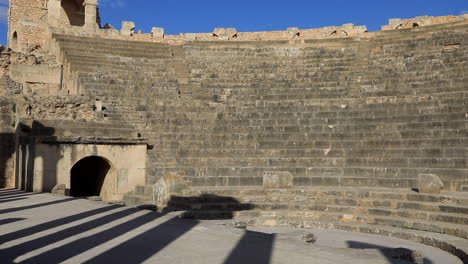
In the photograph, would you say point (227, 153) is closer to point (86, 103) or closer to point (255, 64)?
point (86, 103)

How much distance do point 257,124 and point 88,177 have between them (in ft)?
18.3

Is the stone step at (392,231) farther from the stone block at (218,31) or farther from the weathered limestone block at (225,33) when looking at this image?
the stone block at (218,31)

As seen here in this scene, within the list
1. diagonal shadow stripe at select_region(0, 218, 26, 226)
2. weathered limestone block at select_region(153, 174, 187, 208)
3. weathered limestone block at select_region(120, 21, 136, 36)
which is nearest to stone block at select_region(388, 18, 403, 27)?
weathered limestone block at select_region(120, 21, 136, 36)

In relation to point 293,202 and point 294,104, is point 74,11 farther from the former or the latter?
point 293,202

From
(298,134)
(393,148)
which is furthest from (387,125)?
(298,134)

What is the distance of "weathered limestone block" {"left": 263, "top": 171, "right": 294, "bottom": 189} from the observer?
38.0 feet

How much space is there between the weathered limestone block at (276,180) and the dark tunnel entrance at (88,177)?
4962 mm

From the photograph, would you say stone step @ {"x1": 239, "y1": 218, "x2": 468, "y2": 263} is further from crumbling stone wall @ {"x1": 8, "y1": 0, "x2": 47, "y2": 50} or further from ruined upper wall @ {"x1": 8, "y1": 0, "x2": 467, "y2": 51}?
crumbling stone wall @ {"x1": 8, "y1": 0, "x2": 47, "y2": 50}

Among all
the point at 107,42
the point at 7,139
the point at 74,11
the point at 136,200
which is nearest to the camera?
the point at 136,200

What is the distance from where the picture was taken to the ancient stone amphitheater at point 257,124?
10.8m

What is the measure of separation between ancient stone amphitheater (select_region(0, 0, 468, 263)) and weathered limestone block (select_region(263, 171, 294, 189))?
2 centimetres

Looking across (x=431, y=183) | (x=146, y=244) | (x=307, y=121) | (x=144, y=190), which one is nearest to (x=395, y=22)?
(x=307, y=121)

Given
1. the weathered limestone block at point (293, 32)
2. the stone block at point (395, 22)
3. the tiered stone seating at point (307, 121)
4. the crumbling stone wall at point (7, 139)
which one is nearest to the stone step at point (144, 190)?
the tiered stone seating at point (307, 121)

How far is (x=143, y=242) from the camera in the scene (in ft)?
19.0
